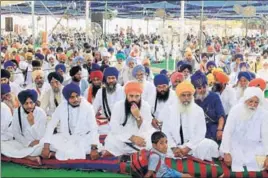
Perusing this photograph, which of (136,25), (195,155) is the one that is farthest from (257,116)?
(136,25)

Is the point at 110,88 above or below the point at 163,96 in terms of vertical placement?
Answer: above

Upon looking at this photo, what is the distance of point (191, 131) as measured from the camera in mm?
4664

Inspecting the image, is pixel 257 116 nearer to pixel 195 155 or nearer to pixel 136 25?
pixel 195 155

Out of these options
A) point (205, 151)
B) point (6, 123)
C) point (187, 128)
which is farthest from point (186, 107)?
point (6, 123)

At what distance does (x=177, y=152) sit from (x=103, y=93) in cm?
158

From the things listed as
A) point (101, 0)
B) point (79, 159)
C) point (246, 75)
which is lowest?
point (79, 159)

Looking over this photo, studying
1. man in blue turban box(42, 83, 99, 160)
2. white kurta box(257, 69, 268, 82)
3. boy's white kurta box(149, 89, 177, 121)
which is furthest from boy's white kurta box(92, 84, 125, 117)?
white kurta box(257, 69, 268, 82)

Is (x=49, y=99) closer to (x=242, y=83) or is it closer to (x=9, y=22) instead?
(x=242, y=83)

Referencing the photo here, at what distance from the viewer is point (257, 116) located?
4.54 m

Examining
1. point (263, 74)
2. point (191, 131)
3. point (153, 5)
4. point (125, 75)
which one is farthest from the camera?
point (153, 5)

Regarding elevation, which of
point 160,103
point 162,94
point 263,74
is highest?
point 263,74

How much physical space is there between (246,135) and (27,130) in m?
2.22

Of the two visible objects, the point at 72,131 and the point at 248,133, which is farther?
the point at 72,131

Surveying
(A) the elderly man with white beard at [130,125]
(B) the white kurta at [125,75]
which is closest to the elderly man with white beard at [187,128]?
(A) the elderly man with white beard at [130,125]
